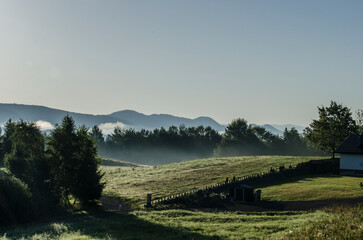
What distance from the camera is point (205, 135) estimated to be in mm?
192250

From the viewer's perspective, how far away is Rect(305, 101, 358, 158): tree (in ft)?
203

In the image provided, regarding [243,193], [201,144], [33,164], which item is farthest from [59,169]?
[201,144]

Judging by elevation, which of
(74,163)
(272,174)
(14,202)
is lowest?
(14,202)

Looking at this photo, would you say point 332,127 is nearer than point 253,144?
Yes

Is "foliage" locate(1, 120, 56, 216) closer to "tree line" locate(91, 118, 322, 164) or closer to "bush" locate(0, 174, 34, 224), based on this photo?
"bush" locate(0, 174, 34, 224)

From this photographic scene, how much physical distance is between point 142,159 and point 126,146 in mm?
14064

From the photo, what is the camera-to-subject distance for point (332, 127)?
62.3 m

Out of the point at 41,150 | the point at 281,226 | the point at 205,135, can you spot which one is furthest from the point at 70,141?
the point at 205,135

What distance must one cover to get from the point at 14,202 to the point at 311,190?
34.0m

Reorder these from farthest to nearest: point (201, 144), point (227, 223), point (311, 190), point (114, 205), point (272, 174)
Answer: point (201, 144) → point (272, 174) → point (114, 205) → point (311, 190) → point (227, 223)

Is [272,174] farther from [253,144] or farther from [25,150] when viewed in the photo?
[253,144]

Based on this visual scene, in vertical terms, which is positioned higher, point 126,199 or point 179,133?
point 179,133

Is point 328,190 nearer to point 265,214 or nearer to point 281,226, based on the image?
point 265,214

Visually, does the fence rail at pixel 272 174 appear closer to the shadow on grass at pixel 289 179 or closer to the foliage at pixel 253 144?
the shadow on grass at pixel 289 179
